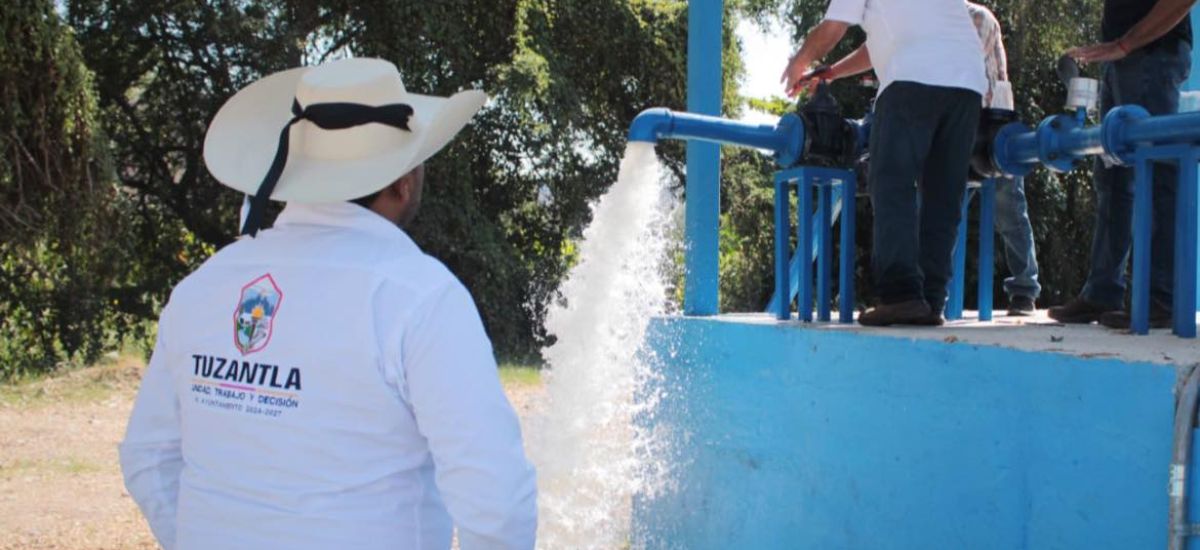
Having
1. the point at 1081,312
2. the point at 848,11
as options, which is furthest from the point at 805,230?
the point at 1081,312

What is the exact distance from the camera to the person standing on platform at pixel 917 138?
117 inches

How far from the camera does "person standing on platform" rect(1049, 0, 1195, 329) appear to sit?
2.94 metres

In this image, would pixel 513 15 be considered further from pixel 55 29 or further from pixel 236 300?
pixel 236 300

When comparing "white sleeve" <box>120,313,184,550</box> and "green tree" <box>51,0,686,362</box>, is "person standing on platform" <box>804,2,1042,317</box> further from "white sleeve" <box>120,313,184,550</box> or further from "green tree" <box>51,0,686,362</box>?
"green tree" <box>51,0,686,362</box>

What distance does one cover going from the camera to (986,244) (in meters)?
3.39

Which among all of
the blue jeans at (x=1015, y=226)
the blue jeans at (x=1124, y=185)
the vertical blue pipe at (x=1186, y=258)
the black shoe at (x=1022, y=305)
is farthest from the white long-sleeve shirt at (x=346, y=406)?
the blue jeans at (x=1015, y=226)

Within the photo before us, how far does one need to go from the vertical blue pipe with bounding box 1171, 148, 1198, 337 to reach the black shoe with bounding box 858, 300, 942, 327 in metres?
0.64

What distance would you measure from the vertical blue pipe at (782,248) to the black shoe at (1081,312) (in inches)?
30.3

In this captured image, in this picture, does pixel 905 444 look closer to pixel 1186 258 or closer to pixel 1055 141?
pixel 1186 258

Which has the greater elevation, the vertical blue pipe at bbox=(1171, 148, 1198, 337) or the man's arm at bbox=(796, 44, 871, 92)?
the man's arm at bbox=(796, 44, 871, 92)

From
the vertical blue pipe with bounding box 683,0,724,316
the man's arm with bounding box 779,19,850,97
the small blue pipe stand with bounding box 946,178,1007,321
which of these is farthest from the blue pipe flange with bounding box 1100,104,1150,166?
the vertical blue pipe with bounding box 683,0,724,316

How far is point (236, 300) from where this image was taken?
1.64 m

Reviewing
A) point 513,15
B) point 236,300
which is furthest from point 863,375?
point 513,15

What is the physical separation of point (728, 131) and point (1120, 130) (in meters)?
1.23
